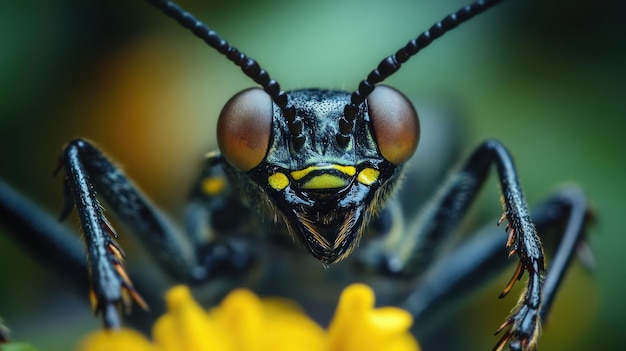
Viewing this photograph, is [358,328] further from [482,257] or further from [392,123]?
[482,257]

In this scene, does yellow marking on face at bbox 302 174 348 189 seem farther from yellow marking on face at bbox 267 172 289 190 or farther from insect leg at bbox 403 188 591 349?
insect leg at bbox 403 188 591 349

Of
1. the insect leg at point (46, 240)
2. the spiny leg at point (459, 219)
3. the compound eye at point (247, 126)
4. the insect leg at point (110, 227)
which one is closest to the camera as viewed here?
the insect leg at point (110, 227)

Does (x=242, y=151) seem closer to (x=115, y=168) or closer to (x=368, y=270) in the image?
(x=115, y=168)

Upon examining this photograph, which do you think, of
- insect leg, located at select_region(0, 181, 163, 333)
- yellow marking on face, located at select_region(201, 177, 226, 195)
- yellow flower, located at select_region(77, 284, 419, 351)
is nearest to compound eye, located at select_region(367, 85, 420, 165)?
yellow flower, located at select_region(77, 284, 419, 351)

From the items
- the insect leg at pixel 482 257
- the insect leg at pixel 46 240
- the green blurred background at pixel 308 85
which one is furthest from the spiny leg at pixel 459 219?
the insect leg at pixel 46 240

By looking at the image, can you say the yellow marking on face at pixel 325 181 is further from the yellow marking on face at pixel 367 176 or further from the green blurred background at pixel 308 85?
the green blurred background at pixel 308 85

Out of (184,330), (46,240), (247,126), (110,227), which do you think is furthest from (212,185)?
(184,330)
